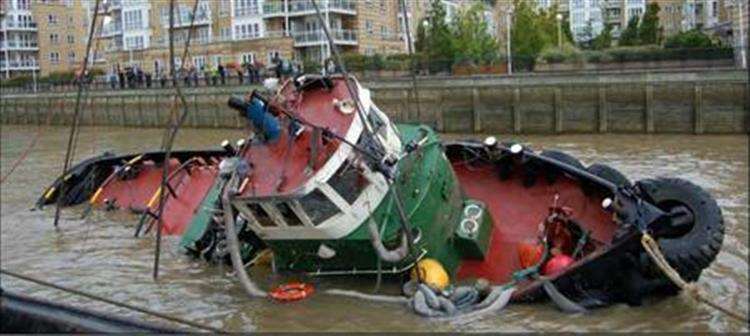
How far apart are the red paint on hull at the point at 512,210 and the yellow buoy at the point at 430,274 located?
68 cm

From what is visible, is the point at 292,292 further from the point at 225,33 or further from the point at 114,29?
the point at 114,29

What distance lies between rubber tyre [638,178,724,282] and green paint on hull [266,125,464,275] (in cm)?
258

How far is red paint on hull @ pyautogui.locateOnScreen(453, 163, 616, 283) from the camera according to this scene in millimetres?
12914

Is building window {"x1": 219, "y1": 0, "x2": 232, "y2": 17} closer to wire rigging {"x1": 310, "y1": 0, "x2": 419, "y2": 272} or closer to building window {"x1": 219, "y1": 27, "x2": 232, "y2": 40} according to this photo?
building window {"x1": 219, "y1": 27, "x2": 232, "y2": 40}

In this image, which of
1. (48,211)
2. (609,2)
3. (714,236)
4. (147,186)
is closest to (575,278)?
(714,236)

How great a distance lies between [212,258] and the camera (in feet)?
48.6

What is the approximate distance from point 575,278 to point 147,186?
1209 centimetres

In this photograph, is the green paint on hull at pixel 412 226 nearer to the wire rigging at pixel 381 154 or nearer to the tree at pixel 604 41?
the wire rigging at pixel 381 154

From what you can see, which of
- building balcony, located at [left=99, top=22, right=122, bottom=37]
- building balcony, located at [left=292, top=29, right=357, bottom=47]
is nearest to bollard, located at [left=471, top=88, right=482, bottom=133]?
building balcony, located at [left=292, top=29, right=357, bottom=47]

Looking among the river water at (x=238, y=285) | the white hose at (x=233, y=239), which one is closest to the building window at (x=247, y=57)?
the river water at (x=238, y=285)

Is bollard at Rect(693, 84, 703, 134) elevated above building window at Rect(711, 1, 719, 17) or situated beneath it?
situated beneath

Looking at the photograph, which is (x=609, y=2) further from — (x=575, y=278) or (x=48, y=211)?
(x=575, y=278)

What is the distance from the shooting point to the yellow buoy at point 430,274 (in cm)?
1191

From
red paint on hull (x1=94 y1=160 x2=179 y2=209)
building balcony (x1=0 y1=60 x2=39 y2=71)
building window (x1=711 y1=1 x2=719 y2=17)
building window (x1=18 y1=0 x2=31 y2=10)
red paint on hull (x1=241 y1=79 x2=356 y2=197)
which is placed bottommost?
red paint on hull (x1=94 y1=160 x2=179 y2=209)
